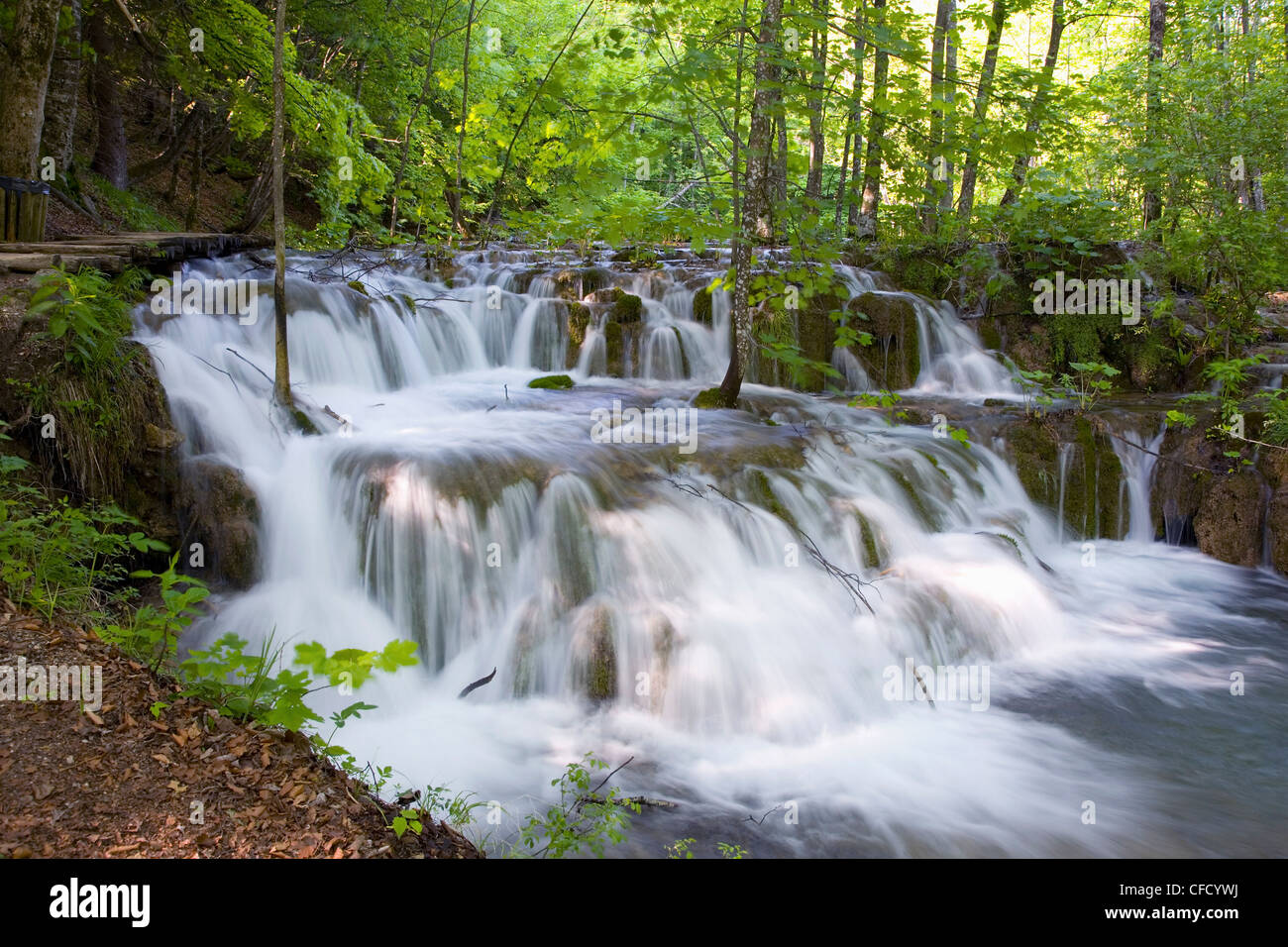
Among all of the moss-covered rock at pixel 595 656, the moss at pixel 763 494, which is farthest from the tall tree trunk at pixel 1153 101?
the moss-covered rock at pixel 595 656

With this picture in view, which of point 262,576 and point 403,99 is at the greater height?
point 403,99

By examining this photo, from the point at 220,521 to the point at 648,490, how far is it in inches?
128

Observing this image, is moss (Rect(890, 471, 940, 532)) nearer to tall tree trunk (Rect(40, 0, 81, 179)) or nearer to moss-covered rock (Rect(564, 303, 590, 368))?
moss-covered rock (Rect(564, 303, 590, 368))

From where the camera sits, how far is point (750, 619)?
5500 millimetres

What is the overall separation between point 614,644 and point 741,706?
0.93 m

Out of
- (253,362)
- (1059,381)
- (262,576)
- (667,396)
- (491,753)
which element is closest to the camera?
(491,753)

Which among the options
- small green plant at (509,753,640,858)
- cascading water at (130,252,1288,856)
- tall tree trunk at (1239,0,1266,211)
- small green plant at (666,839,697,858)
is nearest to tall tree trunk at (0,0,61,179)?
cascading water at (130,252,1288,856)

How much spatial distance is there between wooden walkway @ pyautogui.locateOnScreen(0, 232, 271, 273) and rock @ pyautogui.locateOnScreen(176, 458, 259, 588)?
1.65 m

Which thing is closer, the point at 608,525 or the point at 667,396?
the point at 608,525

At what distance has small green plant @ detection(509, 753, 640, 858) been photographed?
3.16 metres

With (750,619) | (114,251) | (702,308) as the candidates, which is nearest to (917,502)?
(750,619)

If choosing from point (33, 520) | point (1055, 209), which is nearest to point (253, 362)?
point (33, 520)

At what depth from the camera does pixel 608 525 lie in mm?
5938
